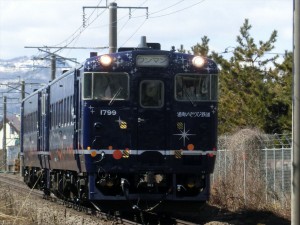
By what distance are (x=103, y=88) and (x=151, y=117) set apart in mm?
1111

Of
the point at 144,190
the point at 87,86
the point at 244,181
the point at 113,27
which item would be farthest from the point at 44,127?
the point at 144,190

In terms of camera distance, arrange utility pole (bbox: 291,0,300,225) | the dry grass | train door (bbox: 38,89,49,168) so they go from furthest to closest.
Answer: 1. train door (bbox: 38,89,49,168)
2. the dry grass
3. utility pole (bbox: 291,0,300,225)

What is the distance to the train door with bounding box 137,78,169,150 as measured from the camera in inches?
677

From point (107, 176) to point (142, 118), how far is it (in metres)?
1.34

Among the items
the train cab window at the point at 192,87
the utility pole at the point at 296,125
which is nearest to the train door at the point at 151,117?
the train cab window at the point at 192,87

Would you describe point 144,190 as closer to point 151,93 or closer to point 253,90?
point 151,93

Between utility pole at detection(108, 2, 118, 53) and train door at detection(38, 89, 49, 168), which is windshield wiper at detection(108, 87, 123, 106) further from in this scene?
utility pole at detection(108, 2, 118, 53)

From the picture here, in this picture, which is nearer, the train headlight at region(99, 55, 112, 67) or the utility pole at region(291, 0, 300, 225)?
the utility pole at region(291, 0, 300, 225)

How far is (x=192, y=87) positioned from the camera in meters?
17.6

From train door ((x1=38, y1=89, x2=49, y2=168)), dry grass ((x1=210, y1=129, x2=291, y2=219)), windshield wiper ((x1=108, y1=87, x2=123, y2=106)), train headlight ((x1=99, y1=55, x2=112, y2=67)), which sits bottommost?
dry grass ((x1=210, y1=129, x2=291, y2=219))

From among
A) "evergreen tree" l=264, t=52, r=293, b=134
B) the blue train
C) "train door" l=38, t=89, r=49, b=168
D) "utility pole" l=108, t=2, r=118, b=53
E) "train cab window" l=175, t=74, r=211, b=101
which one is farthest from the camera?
"evergreen tree" l=264, t=52, r=293, b=134

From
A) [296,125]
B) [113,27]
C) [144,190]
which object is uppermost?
[113,27]

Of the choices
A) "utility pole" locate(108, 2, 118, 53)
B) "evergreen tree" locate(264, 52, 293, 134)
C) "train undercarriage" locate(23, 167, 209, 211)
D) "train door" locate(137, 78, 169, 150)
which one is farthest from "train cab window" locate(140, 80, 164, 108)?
"evergreen tree" locate(264, 52, 293, 134)

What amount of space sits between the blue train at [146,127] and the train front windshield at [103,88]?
20 mm
